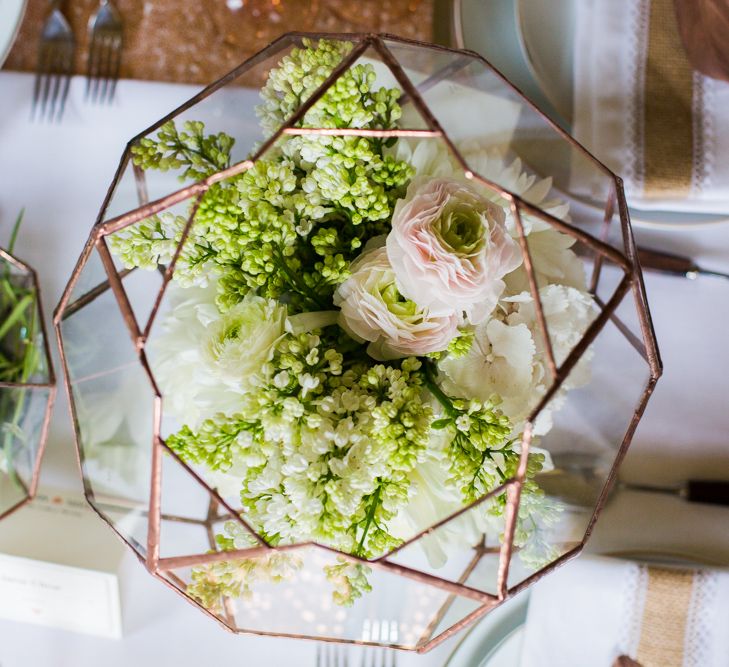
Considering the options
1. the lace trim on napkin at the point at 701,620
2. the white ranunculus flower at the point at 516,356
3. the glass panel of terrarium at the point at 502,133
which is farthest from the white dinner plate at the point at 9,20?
the lace trim on napkin at the point at 701,620

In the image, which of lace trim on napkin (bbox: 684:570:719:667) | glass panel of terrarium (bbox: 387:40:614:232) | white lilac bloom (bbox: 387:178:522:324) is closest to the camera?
white lilac bloom (bbox: 387:178:522:324)

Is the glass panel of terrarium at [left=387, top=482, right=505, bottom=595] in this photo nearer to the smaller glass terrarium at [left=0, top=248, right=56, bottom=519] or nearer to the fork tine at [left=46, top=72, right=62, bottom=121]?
the smaller glass terrarium at [left=0, top=248, right=56, bottom=519]

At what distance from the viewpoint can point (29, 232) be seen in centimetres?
78

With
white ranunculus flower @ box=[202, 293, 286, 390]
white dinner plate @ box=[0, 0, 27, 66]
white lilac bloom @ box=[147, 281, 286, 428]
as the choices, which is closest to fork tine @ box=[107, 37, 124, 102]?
white dinner plate @ box=[0, 0, 27, 66]

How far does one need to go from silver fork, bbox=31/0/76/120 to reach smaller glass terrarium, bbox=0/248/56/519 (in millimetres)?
200

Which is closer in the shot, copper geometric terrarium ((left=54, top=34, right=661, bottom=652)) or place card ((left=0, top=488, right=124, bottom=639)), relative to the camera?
copper geometric terrarium ((left=54, top=34, right=661, bottom=652))

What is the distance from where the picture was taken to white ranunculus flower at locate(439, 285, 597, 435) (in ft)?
1.50

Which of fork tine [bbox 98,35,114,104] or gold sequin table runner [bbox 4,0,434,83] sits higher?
gold sequin table runner [bbox 4,0,434,83]

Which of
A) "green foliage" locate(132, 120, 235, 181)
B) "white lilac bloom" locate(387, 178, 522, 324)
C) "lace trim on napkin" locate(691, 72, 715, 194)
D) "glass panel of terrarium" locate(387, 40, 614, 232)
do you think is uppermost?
"lace trim on napkin" locate(691, 72, 715, 194)

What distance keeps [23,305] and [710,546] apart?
2.54ft

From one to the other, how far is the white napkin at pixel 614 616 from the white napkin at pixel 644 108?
370mm

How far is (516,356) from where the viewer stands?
46 centimetres

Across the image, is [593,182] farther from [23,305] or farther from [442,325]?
[23,305]

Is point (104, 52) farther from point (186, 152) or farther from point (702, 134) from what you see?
point (702, 134)
